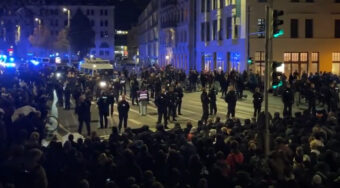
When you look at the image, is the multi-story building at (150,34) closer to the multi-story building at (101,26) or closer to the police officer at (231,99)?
the multi-story building at (101,26)

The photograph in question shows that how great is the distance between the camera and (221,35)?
55.2m

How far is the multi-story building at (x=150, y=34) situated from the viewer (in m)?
94.2

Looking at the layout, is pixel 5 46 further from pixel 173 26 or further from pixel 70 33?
pixel 70 33

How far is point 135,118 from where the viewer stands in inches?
1100

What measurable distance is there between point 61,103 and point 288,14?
80.8ft

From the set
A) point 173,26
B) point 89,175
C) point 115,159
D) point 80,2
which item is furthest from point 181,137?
point 80,2

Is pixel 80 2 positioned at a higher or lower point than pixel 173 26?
higher

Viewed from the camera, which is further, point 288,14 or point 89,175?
point 288,14

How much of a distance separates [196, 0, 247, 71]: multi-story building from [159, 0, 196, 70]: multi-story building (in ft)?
7.70

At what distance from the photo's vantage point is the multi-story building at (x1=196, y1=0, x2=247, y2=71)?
161ft

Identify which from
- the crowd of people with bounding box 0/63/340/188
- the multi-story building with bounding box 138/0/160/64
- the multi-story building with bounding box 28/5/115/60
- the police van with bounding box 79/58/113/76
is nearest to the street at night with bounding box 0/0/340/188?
the crowd of people with bounding box 0/63/340/188

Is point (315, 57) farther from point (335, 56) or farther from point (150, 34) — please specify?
point (150, 34)

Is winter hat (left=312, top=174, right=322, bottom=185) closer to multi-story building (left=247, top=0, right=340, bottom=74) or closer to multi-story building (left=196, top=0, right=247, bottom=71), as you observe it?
multi-story building (left=247, top=0, right=340, bottom=74)

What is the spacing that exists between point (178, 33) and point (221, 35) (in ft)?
66.3
